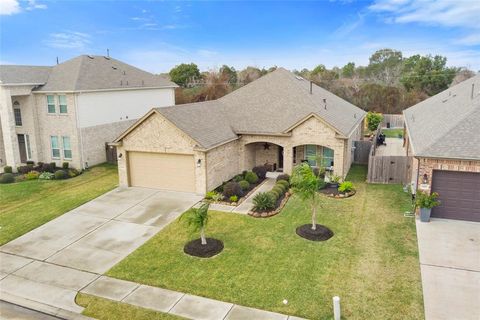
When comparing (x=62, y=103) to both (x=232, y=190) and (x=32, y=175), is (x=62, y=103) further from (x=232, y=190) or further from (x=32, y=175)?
(x=232, y=190)

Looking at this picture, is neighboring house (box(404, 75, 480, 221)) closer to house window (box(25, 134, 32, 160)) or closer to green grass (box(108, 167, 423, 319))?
green grass (box(108, 167, 423, 319))

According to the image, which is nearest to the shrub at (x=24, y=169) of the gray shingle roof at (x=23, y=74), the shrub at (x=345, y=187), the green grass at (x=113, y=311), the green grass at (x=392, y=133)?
the gray shingle roof at (x=23, y=74)

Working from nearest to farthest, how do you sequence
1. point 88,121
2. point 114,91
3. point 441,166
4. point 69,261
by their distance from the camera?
point 69,261
point 441,166
point 88,121
point 114,91

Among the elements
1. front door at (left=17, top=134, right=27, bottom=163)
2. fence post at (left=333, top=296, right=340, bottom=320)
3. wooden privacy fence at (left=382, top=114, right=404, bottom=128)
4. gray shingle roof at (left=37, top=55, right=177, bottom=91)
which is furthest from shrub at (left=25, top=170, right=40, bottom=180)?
wooden privacy fence at (left=382, top=114, right=404, bottom=128)

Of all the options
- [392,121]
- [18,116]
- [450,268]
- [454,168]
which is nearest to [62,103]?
[18,116]

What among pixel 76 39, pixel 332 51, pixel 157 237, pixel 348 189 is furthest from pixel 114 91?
pixel 332 51

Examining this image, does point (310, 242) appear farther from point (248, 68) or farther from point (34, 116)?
point (248, 68)
